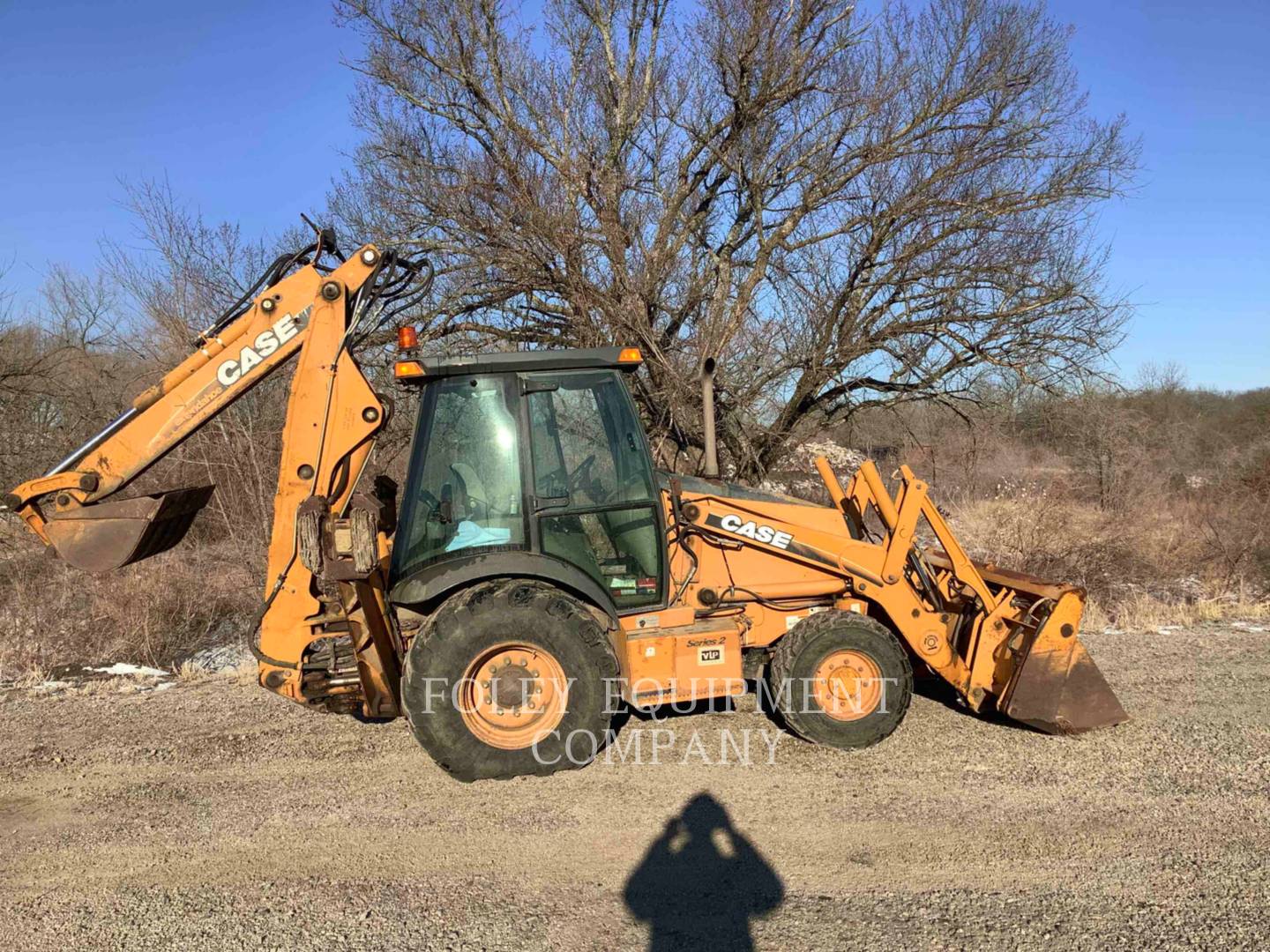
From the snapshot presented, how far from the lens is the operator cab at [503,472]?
14.1ft

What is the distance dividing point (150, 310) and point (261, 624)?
7.91 m

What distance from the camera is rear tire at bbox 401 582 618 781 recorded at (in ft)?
13.3

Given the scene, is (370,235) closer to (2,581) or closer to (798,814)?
(2,581)

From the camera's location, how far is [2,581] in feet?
28.9

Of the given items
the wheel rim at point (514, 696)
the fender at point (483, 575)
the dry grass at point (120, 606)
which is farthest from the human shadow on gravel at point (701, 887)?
the dry grass at point (120, 606)

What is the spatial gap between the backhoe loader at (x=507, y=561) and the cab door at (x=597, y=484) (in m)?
0.01

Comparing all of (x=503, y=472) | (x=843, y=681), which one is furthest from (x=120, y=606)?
(x=843, y=681)

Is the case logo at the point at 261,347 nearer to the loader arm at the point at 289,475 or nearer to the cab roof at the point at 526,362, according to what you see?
the loader arm at the point at 289,475

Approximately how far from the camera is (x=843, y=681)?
4.60 metres

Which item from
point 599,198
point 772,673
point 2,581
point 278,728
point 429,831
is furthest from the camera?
point 599,198

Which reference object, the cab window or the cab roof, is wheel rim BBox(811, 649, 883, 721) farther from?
the cab roof

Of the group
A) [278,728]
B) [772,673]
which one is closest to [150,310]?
[278,728]

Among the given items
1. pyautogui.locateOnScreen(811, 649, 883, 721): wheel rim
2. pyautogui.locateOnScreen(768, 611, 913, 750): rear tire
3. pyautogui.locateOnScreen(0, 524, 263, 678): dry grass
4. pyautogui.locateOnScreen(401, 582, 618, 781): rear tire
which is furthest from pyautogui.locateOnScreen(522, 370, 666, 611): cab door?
pyautogui.locateOnScreen(0, 524, 263, 678): dry grass

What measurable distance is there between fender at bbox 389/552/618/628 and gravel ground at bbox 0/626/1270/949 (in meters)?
0.92
